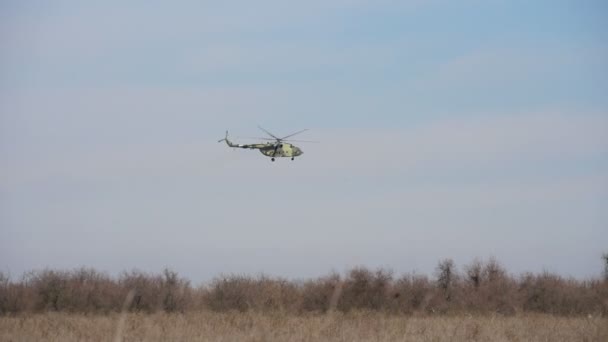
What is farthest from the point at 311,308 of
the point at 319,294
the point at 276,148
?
the point at 276,148

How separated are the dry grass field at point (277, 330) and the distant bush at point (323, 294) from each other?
8720mm

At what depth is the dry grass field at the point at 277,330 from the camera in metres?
27.3

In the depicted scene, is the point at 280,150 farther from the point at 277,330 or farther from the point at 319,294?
the point at 277,330

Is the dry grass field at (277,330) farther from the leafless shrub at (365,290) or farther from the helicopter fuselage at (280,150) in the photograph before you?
the helicopter fuselage at (280,150)

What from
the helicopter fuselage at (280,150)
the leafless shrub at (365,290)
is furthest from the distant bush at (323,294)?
the helicopter fuselage at (280,150)

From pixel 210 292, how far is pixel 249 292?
204 cm

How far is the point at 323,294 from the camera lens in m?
49.2

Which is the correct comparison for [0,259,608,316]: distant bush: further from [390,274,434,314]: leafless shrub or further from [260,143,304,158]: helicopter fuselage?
[260,143,304,158]: helicopter fuselage

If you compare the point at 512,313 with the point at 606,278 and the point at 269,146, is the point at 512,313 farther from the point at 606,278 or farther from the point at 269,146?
the point at 269,146

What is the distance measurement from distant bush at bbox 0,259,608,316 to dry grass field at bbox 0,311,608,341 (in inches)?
343

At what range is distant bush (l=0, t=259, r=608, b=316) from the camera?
144 ft

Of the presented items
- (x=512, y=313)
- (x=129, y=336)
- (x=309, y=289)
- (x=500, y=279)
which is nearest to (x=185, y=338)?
(x=129, y=336)

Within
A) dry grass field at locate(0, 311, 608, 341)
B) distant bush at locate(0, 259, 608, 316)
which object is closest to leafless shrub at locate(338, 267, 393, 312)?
distant bush at locate(0, 259, 608, 316)

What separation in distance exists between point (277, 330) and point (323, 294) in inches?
787
